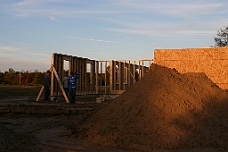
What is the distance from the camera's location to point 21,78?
148 ft

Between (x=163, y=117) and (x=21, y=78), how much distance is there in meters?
40.0

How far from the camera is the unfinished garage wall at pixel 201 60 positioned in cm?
1256

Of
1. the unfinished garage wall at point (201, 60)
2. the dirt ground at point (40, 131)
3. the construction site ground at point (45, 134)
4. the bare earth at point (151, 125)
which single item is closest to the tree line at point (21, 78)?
the dirt ground at point (40, 131)

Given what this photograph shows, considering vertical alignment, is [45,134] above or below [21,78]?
below

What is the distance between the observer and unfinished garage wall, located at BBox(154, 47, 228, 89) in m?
12.6

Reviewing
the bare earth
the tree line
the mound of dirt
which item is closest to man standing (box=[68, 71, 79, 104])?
the bare earth

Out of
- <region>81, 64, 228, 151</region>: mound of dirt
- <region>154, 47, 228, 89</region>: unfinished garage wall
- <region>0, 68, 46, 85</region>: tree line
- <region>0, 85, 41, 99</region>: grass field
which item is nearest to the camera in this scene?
<region>81, 64, 228, 151</region>: mound of dirt

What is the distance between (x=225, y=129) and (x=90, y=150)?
3.07m

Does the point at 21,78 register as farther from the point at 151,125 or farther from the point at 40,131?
the point at 151,125

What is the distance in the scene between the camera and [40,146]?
7.11 m

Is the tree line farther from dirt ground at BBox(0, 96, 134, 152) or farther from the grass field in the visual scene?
dirt ground at BBox(0, 96, 134, 152)

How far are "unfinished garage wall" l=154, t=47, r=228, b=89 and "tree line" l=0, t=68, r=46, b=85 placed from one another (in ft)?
110

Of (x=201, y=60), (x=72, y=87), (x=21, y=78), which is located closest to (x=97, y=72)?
(x=72, y=87)

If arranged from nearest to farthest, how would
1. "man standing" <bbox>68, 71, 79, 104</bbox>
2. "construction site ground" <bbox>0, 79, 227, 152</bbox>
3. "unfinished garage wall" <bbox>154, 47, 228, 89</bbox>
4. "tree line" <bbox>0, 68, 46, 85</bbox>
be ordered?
"construction site ground" <bbox>0, 79, 227, 152</bbox> → "unfinished garage wall" <bbox>154, 47, 228, 89</bbox> → "man standing" <bbox>68, 71, 79, 104</bbox> → "tree line" <bbox>0, 68, 46, 85</bbox>
